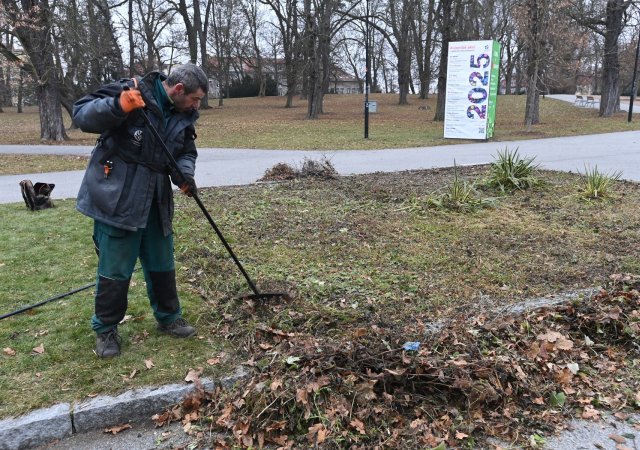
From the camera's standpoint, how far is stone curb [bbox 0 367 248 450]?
106 inches

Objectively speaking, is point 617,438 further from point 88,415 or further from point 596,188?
point 596,188

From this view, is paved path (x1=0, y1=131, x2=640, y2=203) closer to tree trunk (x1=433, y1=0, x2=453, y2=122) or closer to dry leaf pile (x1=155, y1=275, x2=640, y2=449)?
dry leaf pile (x1=155, y1=275, x2=640, y2=449)

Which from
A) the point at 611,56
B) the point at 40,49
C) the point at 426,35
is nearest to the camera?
the point at 40,49

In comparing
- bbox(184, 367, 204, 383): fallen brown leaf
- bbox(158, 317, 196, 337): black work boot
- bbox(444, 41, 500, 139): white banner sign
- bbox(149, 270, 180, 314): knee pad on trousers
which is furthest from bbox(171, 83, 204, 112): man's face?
bbox(444, 41, 500, 139): white banner sign

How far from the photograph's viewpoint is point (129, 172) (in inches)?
121

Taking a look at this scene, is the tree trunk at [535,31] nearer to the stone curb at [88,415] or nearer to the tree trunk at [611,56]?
the tree trunk at [611,56]

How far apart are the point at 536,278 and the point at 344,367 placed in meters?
2.34

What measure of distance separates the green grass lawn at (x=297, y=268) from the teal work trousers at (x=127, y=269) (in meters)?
0.23

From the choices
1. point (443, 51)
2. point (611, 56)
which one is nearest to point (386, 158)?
point (443, 51)

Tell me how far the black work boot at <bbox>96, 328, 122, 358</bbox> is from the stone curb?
0.45 metres

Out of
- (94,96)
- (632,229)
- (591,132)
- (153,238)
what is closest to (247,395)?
(153,238)

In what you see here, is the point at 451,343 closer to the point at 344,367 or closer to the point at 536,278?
the point at 344,367

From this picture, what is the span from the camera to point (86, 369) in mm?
3162

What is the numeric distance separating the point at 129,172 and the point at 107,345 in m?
1.11
